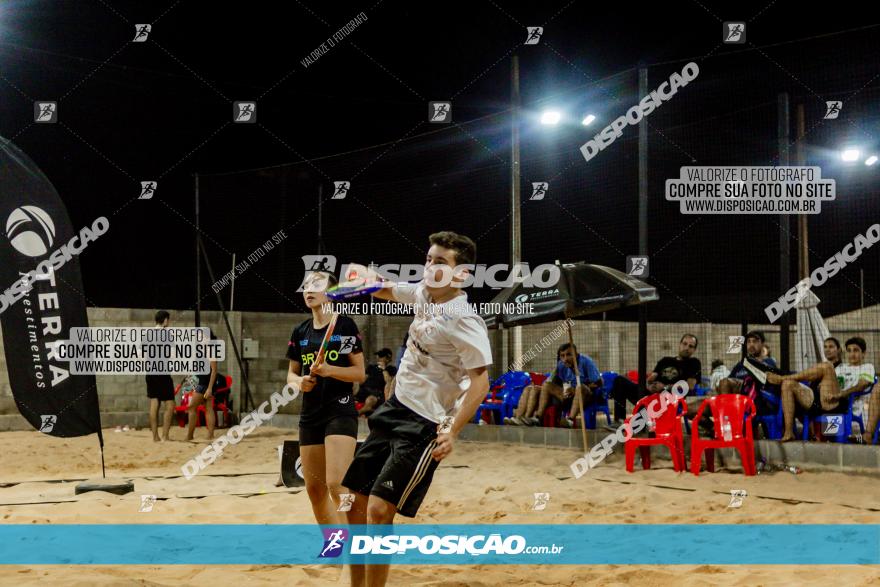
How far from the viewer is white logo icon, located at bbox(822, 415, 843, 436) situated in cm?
744

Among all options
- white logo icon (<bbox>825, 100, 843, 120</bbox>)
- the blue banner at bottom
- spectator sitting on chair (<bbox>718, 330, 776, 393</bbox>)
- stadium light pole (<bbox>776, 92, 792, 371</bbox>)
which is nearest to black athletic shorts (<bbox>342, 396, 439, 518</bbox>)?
the blue banner at bottom

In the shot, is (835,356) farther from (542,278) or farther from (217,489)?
(217,489)

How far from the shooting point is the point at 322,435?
14.4 feet

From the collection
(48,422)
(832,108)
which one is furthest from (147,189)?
(832,108)

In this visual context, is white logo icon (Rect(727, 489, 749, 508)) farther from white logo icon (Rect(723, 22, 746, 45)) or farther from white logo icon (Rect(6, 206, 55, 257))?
white logo icon (Rect(6, 206, 55, 257))

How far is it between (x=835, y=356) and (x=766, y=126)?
2.76 meters

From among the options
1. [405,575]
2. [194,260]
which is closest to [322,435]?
[405,575]

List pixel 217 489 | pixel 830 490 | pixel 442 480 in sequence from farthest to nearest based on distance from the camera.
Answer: pixel 442 480, pixel 217 489, pixel 830 490

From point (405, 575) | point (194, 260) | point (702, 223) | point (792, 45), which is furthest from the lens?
point (194, 260)

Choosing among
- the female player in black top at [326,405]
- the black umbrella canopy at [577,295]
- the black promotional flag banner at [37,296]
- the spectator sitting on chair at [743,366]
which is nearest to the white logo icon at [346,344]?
the female player in black top at [326,405]

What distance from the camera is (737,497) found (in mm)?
6270

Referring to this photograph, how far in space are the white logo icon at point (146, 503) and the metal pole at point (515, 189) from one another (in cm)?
588

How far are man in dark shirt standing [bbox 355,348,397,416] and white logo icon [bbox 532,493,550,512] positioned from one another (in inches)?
191

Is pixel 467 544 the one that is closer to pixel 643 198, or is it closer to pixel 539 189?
pixel 643 198
